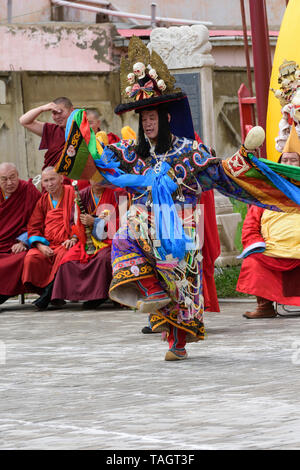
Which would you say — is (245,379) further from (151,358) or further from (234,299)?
(234,299)

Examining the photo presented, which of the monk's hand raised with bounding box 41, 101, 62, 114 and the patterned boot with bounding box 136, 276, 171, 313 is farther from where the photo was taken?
the monk's hand raised with bounding box 41, 101, 62, 114

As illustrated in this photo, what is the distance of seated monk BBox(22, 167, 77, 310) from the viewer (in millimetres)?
10492

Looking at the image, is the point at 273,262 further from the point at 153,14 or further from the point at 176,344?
the point at 153,14

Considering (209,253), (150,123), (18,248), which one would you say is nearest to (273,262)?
(209,253)

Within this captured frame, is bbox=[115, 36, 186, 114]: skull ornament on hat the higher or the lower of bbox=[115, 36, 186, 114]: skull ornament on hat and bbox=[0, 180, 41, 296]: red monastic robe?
the higher

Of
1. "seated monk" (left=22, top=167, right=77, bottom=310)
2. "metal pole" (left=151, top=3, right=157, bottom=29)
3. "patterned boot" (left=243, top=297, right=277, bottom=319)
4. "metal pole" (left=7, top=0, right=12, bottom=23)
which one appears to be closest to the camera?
"patterned boot" (left=243, top=297, right=277, bottom=319)

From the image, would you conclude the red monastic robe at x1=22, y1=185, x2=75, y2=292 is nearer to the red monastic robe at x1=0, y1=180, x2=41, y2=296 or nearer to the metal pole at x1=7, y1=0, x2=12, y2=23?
the red monastic robe at x1=0, y1=180, x2=41, y2=296

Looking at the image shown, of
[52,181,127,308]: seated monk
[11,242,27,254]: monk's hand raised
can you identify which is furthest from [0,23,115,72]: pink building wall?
[52,181,127,308]: seated monk

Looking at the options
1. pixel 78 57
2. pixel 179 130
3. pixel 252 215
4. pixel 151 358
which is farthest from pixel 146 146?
pixel 78 57

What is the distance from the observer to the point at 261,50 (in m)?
11.0

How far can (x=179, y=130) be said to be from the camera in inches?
278

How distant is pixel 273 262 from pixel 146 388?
339cm

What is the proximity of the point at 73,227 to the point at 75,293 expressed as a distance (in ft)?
2.08

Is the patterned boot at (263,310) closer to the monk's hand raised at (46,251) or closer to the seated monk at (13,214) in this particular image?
the monk's hand raised at (46,251)
